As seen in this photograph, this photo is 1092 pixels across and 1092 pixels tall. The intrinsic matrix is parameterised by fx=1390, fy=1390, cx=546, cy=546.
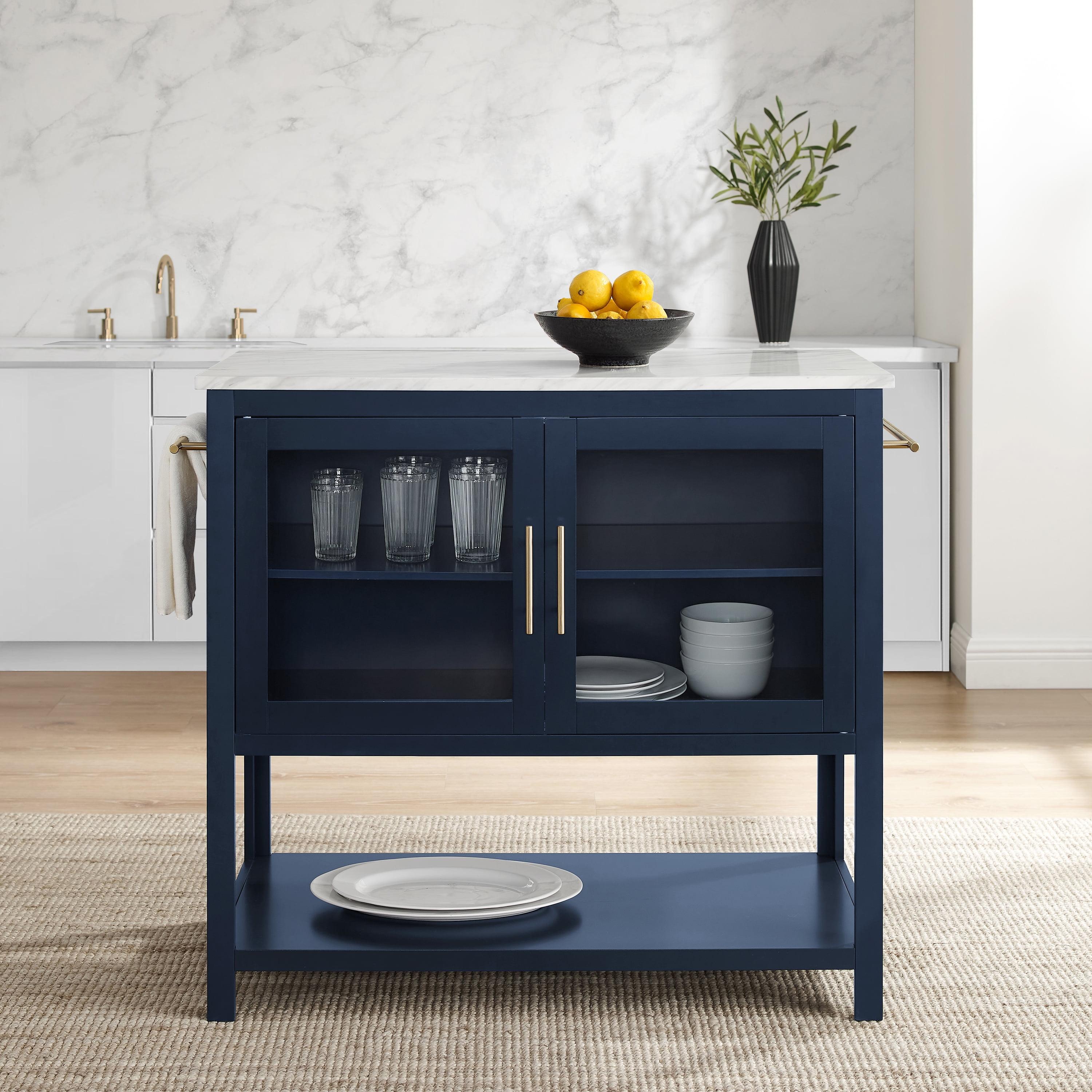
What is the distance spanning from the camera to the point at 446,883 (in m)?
2.33

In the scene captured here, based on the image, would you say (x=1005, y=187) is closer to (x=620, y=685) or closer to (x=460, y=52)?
(x=460, y=52)

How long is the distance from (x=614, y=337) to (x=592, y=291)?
12 cm

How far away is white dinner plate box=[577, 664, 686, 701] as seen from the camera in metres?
2.11

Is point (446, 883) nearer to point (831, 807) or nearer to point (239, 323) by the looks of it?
point (831, 807)

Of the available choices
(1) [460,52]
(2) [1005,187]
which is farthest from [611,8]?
(2) [1005,187]

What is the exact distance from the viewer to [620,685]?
211cm

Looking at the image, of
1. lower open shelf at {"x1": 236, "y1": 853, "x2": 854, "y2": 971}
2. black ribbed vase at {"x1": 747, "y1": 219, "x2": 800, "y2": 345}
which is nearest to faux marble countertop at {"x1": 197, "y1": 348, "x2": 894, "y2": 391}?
lower open shelf at {"x1": 236, "y1": 853, "x2": 854, "y2": 971}

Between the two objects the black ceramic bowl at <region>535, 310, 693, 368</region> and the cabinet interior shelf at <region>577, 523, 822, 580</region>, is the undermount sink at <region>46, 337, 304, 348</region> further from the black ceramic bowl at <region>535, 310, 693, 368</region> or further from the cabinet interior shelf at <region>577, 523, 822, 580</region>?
the cabinet interior shelf at <region>577, 523, 822, 580</region>

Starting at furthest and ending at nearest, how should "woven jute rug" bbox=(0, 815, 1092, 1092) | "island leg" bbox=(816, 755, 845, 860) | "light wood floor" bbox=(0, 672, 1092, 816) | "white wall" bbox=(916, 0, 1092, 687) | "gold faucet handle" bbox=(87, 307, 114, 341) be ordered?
"gold faucet handle" bbox=(87, 307, 114, 341)
"white wall" bbox=(916, 0, 1092, 687)
"light wood floor" bbox=(0, 672, 1092, 816)
"island leg" bbox=(816, 755, 845, 860)
"woven jute rug" bbox=(0, 815, 1092, 1092)

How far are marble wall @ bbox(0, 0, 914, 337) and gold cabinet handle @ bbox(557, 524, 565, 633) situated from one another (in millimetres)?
2603

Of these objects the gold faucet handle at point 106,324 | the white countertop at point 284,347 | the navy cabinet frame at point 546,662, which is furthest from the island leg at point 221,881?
the gold faucet handle at point 106,324

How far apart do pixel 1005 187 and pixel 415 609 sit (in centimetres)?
250

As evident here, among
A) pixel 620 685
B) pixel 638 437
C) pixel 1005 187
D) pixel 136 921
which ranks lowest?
pixel 136 921

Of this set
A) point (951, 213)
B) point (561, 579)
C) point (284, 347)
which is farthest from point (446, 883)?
point (951, 213)
